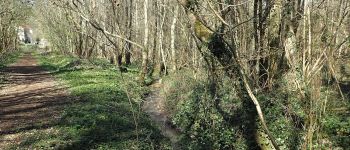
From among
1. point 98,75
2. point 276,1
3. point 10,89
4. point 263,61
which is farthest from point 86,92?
point 276,1

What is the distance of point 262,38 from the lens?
1160 cm

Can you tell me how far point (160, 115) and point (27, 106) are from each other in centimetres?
577

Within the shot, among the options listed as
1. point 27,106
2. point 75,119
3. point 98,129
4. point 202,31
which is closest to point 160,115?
point 75,119

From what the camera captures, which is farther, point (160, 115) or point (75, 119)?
point (160, 115)

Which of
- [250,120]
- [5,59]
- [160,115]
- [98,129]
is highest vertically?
[5,59]

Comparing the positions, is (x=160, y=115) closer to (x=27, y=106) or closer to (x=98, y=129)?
(x=98, y=129)

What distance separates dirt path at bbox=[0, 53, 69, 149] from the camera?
13.5 meters

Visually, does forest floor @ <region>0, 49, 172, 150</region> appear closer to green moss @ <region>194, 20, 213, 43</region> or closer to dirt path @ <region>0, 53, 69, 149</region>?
dirt path @ <region>0, 53, 69, 149</region>

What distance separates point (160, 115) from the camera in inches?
722

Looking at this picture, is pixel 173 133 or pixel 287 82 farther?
pixel 173 133

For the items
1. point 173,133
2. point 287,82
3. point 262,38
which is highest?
point 262,38

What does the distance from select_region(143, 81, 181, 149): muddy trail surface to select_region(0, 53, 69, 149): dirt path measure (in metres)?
3.93

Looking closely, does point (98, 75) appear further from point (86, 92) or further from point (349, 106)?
point (349, 106)

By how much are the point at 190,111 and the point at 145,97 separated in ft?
22.0
